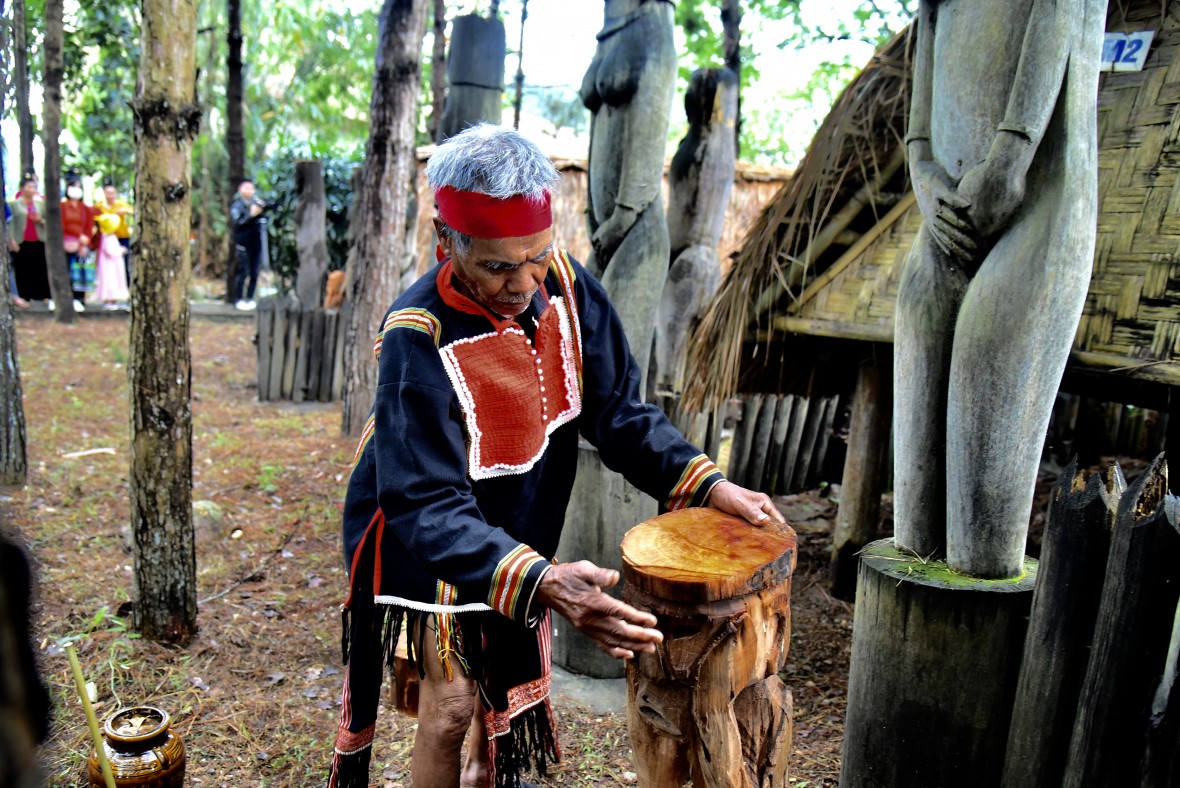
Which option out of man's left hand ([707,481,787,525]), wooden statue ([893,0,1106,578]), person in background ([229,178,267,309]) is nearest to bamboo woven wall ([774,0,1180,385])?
wooden statue ([893,0,1106,578])

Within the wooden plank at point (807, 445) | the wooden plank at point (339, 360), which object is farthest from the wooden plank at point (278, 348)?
the wooden plank at point (807, 445)

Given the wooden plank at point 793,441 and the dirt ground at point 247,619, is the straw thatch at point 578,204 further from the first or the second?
the dirt ground at point 247,619

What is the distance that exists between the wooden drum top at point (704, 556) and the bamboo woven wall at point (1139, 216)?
1671mm

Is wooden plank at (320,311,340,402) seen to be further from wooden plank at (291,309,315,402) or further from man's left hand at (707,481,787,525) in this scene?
man's left hand at (707,481,787,525)

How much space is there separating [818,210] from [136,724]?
139 inches

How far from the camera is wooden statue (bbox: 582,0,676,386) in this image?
13.0 feet

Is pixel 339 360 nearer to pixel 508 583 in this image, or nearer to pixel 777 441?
pixel 777 441

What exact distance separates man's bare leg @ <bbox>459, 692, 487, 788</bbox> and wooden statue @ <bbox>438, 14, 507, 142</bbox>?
6.33 metres

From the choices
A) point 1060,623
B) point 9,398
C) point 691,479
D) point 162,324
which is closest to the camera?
point 1060,623

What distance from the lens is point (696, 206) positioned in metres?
6.57

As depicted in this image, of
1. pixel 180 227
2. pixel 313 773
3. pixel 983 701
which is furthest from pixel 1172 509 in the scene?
pixel 180 227

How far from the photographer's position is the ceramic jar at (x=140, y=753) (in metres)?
2.53

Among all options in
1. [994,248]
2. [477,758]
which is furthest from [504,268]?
[477,758]

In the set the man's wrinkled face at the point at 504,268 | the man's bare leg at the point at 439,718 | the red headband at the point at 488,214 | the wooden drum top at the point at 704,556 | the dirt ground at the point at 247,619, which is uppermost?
the red headband at the point at 488,214
